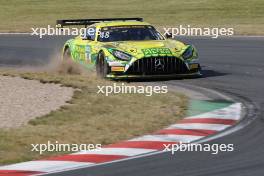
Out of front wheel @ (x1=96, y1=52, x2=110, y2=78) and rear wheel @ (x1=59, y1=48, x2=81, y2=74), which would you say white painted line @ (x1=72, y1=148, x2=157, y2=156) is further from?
A: rear wheel @ (x1=59, y1=48, x2=81, y2=74)

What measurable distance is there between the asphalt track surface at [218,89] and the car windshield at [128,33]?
1.47 metres

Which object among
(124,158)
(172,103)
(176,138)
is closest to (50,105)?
(172,103)

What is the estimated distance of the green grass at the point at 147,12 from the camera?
40.6 metres

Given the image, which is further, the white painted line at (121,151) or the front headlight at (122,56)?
the front headlight at (122,56)

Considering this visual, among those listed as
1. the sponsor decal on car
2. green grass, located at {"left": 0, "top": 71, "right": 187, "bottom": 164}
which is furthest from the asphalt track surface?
green grass, located at {"left": 0, "top": 71, "right": 187, "bottom": 164}

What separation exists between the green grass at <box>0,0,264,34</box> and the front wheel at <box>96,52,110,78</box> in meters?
15.9

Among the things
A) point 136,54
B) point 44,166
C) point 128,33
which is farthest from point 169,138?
point 128,33

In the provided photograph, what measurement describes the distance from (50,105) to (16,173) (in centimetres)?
453

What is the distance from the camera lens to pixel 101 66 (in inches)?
690

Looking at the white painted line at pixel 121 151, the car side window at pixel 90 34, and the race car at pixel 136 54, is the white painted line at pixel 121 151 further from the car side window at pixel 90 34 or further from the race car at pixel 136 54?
the car side window at pixel 90 34

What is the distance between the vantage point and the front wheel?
675 inches

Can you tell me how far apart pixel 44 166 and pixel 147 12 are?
39.9 m

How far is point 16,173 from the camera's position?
28.5 feet

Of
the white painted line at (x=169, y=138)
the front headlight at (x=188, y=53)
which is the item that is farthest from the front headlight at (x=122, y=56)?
the white painted line at (x=169, y=138)
